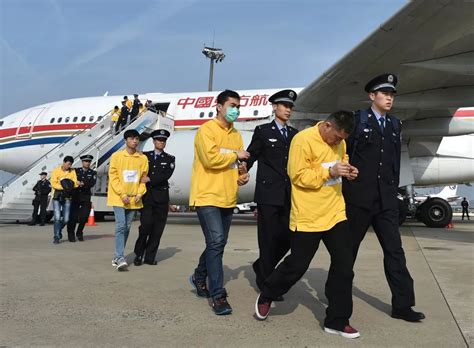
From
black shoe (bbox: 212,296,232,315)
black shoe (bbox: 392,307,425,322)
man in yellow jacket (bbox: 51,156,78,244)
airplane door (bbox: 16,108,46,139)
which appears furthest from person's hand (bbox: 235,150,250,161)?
airplane door (bbox: 16,108,46,139)

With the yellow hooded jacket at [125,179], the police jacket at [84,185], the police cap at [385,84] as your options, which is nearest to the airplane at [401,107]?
the police jacket at [84,185]

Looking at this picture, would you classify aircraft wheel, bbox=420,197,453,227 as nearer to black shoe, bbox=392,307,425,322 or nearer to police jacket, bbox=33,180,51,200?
black shoe, bbox=392,307,425,322

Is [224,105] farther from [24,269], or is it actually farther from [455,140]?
[455,140]

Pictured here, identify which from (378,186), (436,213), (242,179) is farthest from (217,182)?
(436,213)

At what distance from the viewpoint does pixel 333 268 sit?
3.11m

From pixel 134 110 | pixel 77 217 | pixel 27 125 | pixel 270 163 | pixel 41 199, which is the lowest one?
pixel 77 217

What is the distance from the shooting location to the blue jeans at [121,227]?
532 centimetres

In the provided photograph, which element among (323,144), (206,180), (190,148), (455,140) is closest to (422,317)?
(323,144)

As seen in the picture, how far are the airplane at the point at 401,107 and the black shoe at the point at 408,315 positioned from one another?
473 cm

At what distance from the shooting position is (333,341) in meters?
2.81

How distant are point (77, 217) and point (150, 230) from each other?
3.05 m

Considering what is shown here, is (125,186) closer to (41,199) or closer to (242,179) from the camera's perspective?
(242,179)

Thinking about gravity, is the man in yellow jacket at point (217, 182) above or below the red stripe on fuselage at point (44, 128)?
below

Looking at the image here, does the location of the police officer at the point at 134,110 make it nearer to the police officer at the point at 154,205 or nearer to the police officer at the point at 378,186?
the police officer at the point at 154,205
